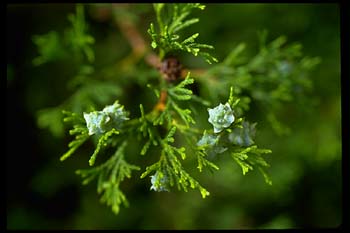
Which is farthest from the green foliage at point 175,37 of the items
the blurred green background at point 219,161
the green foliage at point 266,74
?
the blurred green background at point 219,161

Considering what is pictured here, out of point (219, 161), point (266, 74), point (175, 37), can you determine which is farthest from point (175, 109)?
point (219, 161)

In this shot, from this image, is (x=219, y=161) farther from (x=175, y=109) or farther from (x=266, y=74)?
(x=175, y=109)

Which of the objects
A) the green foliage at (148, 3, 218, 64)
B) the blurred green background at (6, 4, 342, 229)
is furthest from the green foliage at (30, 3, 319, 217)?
the blurred green background at (6, 4, 342, 229)

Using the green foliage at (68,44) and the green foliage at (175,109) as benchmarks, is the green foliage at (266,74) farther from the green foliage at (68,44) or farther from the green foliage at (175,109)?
the green foliage at (68,44)

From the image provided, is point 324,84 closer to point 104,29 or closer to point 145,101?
point 145,101

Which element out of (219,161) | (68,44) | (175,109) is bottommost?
(219,161)

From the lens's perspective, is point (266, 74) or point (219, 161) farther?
point (219, 161)

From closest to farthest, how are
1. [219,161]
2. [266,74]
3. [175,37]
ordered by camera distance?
[175,37], [266,74], [219,161]

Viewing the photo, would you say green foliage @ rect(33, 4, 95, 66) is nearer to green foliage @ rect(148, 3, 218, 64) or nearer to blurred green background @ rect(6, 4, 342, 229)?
blurred green background @ rect(6, 4, 342, 229)

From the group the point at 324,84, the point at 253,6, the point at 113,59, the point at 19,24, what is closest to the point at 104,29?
the point at 113,59
